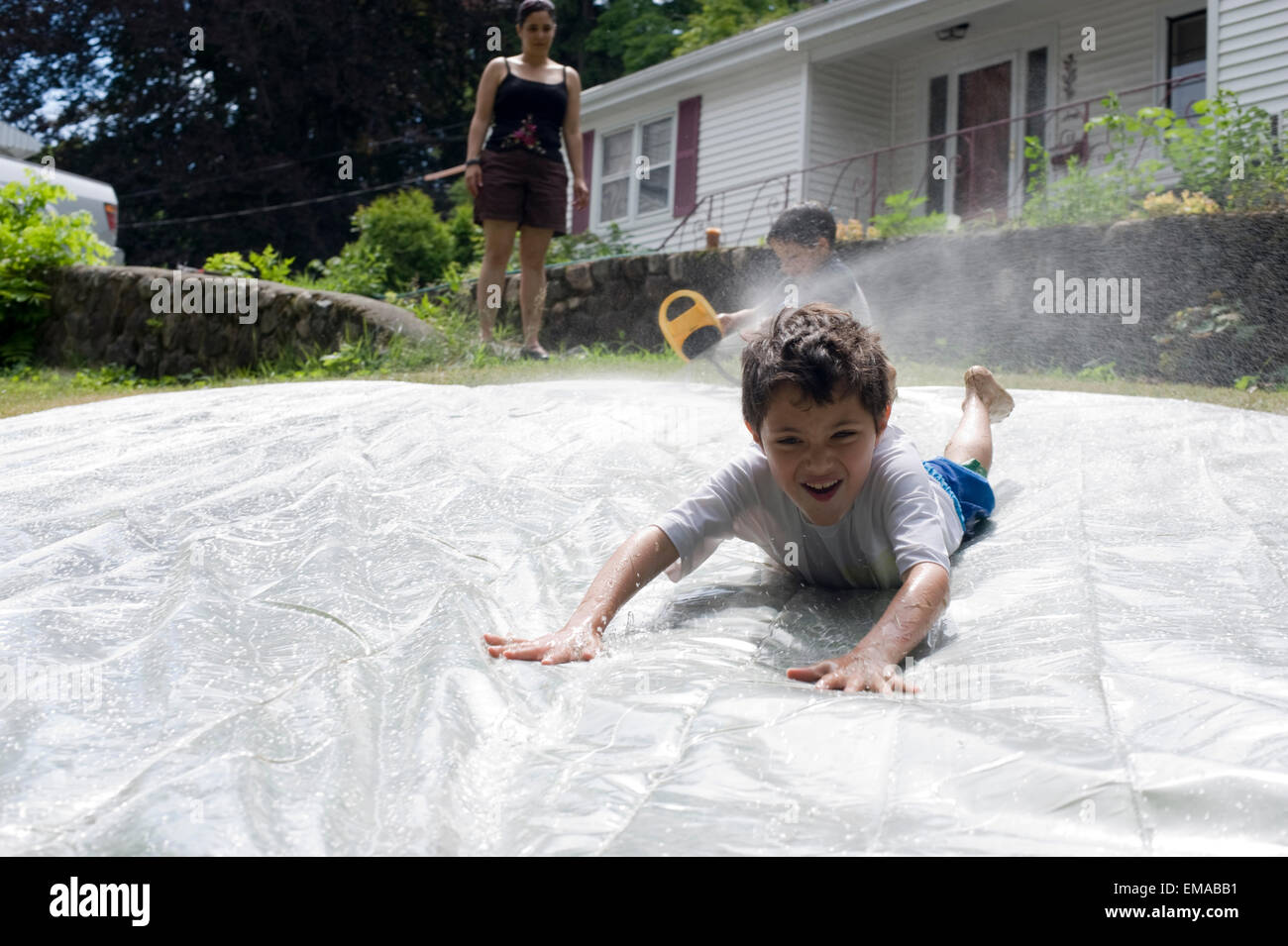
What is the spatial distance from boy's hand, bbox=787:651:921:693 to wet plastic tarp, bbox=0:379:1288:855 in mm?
54

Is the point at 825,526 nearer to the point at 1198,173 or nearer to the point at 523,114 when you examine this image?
the point at 523,114

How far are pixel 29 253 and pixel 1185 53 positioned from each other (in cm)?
981

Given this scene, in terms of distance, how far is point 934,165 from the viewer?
12.1 m

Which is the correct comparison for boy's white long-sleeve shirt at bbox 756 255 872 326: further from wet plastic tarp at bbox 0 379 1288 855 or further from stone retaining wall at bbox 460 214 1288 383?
stone retaining wall at bbox 460 214 1288 383

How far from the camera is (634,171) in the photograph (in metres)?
15.2

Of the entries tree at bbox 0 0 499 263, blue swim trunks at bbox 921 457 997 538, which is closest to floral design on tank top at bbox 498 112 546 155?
blue swim trunks at bbox 921 457 997 538

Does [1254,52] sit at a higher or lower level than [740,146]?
lower

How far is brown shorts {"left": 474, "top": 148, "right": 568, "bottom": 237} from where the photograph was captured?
20.0 ft

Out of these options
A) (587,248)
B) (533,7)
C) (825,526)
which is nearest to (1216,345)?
(533,7)

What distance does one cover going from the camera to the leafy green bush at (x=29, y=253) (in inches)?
329

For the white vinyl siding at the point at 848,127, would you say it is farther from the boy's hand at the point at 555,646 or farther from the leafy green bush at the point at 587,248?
the boy's hand at the point at 555,646

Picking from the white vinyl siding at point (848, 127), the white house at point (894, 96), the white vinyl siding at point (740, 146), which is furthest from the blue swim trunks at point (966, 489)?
the white vinyl siding at point (848, 127)

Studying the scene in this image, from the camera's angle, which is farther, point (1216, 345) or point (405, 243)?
point (405, 243)

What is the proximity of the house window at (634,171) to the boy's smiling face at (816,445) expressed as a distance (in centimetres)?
1286
